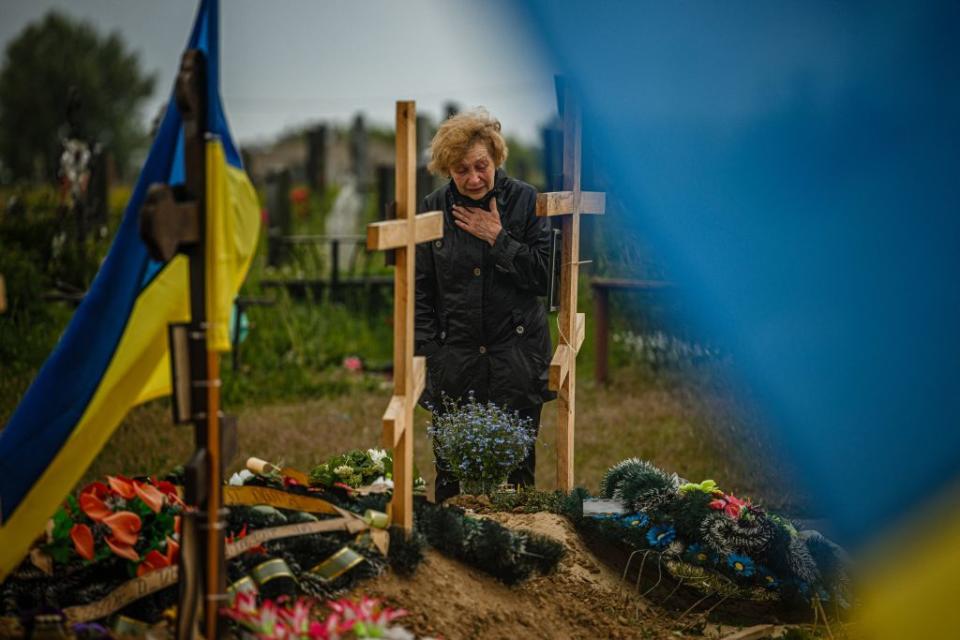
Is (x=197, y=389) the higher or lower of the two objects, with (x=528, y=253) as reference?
lower

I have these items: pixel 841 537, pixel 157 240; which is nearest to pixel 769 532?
pixel 841 537

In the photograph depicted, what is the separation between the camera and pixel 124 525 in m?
3.81

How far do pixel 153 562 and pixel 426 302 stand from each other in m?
Result: 1.88

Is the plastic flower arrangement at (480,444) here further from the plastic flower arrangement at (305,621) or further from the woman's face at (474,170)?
the plastic flower arrangement at (305,621)

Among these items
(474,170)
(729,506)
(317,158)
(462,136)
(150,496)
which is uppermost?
(317,158)

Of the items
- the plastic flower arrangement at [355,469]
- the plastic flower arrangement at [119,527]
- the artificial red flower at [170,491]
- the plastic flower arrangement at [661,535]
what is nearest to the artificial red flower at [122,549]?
the plastic flower arrangement at [119,527]

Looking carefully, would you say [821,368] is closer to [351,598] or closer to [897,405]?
[897,405]

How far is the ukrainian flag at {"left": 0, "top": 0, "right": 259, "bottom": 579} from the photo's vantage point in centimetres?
351

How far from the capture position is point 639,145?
6039 mm

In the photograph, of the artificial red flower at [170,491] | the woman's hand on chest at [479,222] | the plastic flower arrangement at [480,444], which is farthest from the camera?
the woman's hand on chest at [479,222]

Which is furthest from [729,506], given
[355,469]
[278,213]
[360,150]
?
[360,150]

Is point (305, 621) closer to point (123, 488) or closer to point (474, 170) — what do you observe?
point (123, 488)

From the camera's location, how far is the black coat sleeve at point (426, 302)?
5.22 meters

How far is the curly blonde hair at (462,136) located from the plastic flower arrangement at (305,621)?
2123 mm
